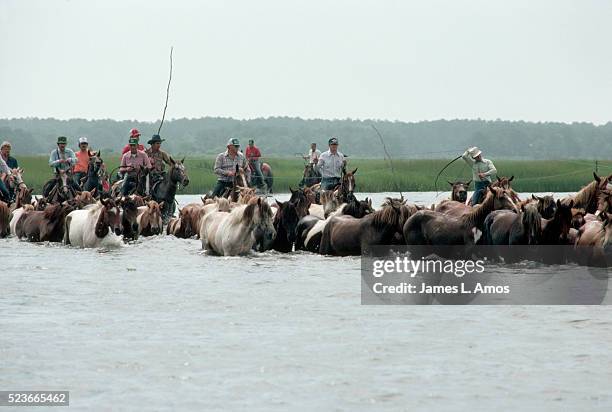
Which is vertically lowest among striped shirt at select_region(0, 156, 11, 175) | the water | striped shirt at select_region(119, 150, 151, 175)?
the water

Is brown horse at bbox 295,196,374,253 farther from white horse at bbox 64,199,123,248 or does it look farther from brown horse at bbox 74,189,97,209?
brown horse at bbox 74,189,97,209

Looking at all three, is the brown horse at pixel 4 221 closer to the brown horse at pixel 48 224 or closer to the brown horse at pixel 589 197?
the brown horse at pixel 48 224

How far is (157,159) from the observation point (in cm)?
2762

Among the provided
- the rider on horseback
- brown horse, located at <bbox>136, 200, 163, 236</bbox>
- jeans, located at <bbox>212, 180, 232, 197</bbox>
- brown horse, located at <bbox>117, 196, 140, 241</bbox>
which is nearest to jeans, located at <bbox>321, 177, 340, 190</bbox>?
jeans, located at <bbox>212, 180, 232, 197</bbox>

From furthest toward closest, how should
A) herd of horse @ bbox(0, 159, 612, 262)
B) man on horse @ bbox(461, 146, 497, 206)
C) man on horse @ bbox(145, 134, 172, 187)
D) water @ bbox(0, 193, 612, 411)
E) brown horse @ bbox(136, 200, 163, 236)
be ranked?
1. man on horse @ bbox(145, 134, 172, 187)
2. brown horse @ bbox(136, 200, 163, 236)
3. man on horse @ bbox(461, 146, 497, 206)
4. herd of horse @ bbox(0, 159, 612, 262)
5. water @ bbox(0, 193, 612, 411)

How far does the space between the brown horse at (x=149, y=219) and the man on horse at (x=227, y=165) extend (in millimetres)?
1492

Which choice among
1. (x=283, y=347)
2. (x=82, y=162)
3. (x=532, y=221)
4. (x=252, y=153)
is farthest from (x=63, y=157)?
(x=283, y=347)

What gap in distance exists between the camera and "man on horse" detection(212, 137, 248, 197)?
26.2 metres

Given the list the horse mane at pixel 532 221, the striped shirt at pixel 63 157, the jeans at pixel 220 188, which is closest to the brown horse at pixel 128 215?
the jeans at pixel 220 188

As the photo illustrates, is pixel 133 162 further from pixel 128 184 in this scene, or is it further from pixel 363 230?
pixel 363 230

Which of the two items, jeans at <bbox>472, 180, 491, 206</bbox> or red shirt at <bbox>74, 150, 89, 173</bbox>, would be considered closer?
jeans at <bbox>472, 180, 491, 206</bbox>

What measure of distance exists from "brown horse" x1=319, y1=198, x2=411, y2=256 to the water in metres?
1.93

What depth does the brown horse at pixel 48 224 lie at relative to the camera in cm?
2497

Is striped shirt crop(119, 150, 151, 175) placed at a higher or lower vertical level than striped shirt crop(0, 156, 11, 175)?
higher
